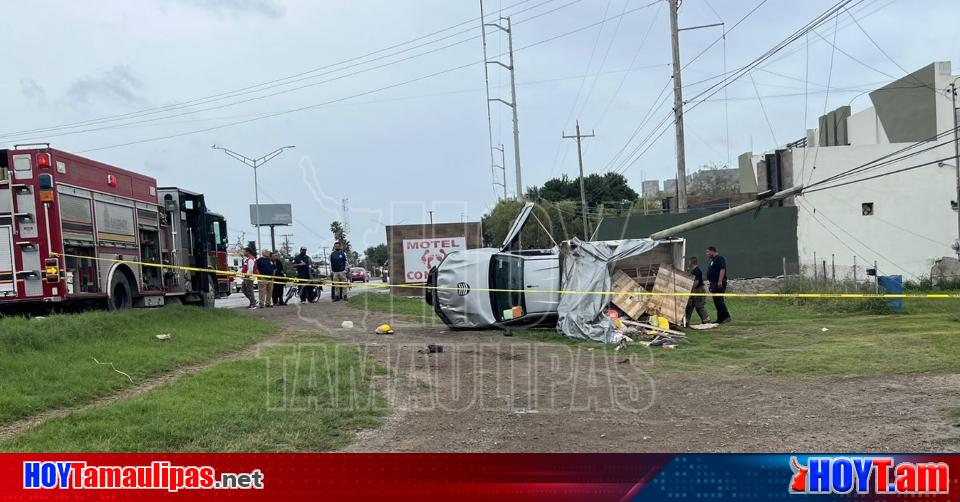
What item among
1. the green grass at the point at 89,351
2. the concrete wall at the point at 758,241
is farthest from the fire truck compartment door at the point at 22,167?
the concrete wall at the point at 758,241

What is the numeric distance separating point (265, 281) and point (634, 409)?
557 inches

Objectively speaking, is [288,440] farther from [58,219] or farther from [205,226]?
[205,226]

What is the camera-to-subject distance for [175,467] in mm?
3461

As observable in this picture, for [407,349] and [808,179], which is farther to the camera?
[808,179]

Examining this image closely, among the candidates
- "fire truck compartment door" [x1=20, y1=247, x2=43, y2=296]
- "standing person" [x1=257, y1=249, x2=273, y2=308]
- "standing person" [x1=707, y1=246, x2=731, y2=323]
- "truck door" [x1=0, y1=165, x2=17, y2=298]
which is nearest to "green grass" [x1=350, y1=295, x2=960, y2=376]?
"standing person" [x1=707, y1=246, x2=731, y2=323]

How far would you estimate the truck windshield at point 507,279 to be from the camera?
1495cm

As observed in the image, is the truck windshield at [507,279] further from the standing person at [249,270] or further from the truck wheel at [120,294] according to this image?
the standing person at [249,270]

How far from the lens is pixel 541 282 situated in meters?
15.0

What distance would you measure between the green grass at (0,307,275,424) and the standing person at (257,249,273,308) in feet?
19.6

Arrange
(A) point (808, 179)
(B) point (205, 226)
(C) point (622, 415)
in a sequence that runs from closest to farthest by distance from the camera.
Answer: (C) point (622, 415), (B) point (205, 226), (A) point (808, 179)

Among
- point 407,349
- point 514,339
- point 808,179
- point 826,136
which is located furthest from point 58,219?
point 826,136

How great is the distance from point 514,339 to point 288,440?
811 cm

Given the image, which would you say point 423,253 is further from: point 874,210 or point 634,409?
point 874,210

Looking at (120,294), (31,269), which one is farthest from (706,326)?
(31,269)
